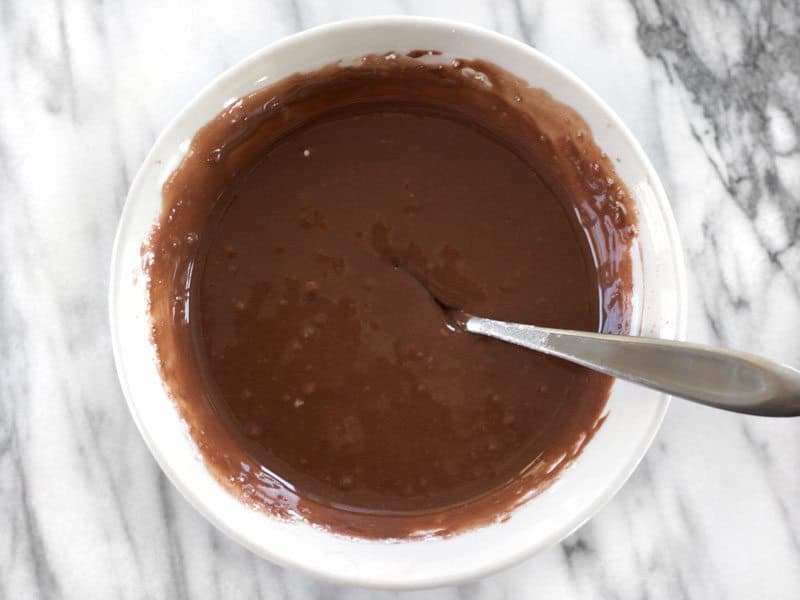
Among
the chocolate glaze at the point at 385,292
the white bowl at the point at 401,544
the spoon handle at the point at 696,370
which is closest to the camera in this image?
the spoon handle at the point at 696,370

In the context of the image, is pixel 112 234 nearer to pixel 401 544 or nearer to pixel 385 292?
pixel 385 292

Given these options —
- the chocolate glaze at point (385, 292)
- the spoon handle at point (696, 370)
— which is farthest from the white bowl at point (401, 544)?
the spoon handle at point (696, 370)

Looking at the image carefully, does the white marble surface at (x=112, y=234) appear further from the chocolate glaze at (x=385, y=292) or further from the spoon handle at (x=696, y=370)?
the spoon handle at (x=696, y=370)

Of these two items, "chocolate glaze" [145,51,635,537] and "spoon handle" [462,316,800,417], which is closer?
"spoon handle" [462,316,800,417]

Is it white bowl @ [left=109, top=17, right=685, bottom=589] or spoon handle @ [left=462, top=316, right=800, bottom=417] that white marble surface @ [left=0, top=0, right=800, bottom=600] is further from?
spoon handle @ [left=462, top=316, right=800, bottom=417]

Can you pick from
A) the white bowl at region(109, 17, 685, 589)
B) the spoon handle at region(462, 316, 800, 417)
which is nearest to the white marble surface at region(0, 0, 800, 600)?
the white bowl at region(109, 17, 685, 589)
